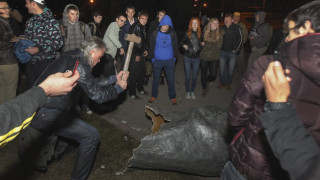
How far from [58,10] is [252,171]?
77.7ft

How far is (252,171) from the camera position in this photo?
Result: 1771mm

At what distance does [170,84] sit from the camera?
6055 millimetres

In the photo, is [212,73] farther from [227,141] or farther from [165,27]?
[227,141]

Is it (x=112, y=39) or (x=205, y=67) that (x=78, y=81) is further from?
(x=205, y=67)

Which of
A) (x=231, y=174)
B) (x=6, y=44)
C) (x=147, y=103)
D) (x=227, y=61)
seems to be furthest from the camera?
(x=227, y=61)

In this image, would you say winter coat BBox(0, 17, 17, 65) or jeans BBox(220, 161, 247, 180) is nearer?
jeans BBox(220, 161, 247, 180)

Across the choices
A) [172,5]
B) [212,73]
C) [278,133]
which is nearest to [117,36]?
[212,73]

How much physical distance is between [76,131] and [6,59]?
234 cm

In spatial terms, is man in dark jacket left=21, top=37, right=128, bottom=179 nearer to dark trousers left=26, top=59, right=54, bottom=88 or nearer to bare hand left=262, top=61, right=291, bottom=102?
dark trousers left=26, top=59, right=54, bottom=88

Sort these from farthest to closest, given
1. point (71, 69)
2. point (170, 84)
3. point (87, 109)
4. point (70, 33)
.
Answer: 1. point (170, 84)
2. point (87, 109)
3. point (70, 33)
4. point (71, 69)

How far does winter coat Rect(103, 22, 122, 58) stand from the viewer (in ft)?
18.0

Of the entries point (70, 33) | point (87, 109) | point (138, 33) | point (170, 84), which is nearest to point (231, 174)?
point (70, 33)

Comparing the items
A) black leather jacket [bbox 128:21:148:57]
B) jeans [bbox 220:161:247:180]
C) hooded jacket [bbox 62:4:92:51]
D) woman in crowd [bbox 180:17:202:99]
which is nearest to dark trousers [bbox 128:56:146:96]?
A: black leather jacket [bbox 128:21:148:57]

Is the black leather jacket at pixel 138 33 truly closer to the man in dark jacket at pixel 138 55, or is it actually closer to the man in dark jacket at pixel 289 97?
the man in dark jacket at pixel 138 55
